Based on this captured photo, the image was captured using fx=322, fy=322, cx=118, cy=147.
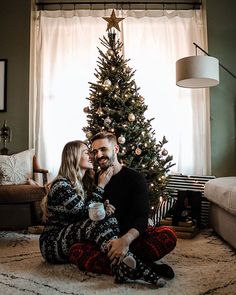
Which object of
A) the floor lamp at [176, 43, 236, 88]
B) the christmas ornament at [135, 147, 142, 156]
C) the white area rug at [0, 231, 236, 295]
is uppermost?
the floor lamp at [176, 43, 236, 88]

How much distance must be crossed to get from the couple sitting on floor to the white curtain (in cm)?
187

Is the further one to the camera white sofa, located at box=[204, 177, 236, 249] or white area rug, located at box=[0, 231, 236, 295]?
white sofa, located at box=[204, 177, 236, 249]

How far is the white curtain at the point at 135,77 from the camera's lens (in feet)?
12.8

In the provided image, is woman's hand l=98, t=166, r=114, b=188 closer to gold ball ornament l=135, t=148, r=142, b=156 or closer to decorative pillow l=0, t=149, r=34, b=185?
gold ball ornament l=135, t=148, r=142, b=156

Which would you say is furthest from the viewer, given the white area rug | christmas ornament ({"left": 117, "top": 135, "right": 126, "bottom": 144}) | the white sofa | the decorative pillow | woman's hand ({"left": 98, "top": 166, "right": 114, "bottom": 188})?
the decorative pillow

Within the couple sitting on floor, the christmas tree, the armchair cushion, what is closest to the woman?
the couple sitting on floor

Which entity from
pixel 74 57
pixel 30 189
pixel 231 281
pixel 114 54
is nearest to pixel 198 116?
pixel 114 54

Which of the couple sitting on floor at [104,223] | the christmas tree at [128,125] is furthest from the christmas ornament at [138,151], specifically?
the couple sitting on floor at [104,223]

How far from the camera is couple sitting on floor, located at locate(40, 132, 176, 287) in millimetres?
1811

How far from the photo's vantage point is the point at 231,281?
1779mm

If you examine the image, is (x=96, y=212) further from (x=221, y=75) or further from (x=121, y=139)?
(x=221, y=75)

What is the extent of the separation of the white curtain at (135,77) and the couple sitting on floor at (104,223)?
1.87 meters

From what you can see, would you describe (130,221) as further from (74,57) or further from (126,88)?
(74,57)

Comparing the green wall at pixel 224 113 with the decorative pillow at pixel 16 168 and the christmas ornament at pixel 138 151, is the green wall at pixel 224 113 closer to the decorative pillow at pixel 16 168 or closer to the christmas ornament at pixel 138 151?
the christmas ornament at pixel 138 151
